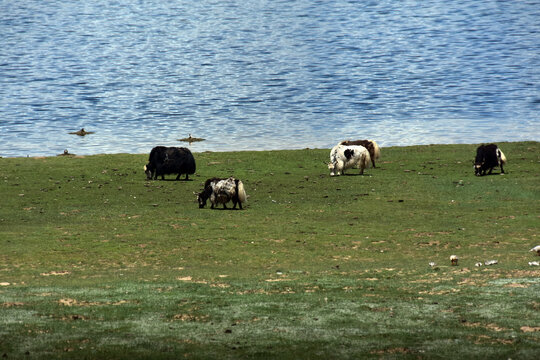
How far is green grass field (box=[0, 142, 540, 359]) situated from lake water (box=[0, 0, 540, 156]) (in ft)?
82.6

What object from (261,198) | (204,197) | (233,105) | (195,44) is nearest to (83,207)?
(204,197)

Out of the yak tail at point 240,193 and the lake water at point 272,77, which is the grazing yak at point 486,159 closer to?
the yak tail at point 240,193

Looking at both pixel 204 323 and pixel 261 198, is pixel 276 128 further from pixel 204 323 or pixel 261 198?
pixel 204 323

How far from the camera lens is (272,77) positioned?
117 meters

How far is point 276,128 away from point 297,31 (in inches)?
3889

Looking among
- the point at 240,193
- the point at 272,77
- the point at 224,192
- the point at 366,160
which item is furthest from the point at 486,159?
the point at 272,77

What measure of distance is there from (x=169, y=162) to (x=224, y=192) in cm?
846

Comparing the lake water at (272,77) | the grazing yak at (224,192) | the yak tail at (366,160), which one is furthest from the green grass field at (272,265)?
the lake water at (272,77)

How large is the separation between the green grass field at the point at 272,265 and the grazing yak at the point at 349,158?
3.73 feet

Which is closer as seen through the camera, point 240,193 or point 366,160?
point 240,193

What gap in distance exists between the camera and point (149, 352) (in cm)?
1311

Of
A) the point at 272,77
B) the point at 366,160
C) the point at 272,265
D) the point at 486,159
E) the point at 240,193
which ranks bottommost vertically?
the point at 272,265

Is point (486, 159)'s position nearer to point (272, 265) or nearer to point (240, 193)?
point (240, 193)

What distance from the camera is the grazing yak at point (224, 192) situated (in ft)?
102
